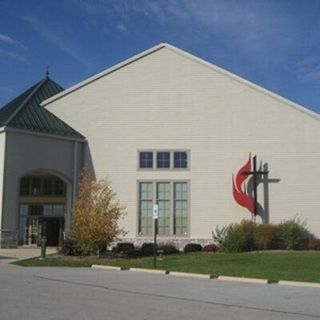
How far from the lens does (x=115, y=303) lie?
43.8ft

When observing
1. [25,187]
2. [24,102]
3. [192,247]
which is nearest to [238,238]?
[192,247]

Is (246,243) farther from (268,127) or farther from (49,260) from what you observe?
(49,260)

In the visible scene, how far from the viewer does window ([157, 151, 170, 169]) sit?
38.8 meters

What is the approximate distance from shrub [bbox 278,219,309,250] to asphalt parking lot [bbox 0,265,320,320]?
1590 cm

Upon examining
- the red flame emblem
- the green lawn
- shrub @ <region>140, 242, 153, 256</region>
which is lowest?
the green lawn

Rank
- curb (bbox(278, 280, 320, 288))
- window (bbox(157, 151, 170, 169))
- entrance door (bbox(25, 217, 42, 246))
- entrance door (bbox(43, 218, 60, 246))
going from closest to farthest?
curb (bbox(278, 280, 320, 288)), window (bbox(157, 151, 170, 169)), entrance door (bbox(25, 217, 42, 246)), entrance door (bbox(43, 218, 60, 246))

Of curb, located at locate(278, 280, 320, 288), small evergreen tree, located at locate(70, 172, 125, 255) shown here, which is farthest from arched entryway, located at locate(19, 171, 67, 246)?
curb, located at locate(278, 280, 320, 288)

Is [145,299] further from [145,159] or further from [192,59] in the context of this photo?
[192,59]

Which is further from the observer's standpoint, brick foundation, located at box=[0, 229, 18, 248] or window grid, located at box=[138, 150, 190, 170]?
window grid, located at box=[138, 150, 190, 170]

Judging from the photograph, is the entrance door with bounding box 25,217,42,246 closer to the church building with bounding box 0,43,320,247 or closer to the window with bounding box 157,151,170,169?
the church building with bounding box 0,43,320,247

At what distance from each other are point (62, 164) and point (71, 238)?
7651 millimetres

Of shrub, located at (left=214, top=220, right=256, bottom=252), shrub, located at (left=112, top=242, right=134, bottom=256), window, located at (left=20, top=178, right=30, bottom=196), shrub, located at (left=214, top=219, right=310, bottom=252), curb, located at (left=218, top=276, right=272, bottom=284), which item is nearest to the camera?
curb, located at (left=218, top=276, right=272, bottom=284)

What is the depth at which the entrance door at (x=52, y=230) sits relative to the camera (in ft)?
137

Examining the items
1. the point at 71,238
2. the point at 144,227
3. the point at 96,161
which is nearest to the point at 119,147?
the point at 96,161
